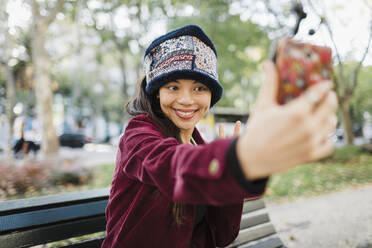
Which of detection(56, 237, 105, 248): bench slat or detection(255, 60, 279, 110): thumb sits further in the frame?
detection(56, 237, 105, 248): bench slat

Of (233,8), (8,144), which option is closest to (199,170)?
(8,144)

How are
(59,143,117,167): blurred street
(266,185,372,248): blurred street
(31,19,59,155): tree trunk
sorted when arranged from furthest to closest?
1. (31,19,59,155): tree trunk
2. (59,143,117,167): blurred street
3. (266,185,372,248): blurred street

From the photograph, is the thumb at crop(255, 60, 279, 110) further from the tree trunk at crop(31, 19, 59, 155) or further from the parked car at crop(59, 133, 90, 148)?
the parked car at crop(59, 133, 90, 148)

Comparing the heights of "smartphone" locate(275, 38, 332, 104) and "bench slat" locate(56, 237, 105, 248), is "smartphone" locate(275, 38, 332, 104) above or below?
above

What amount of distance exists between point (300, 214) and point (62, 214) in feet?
13.9

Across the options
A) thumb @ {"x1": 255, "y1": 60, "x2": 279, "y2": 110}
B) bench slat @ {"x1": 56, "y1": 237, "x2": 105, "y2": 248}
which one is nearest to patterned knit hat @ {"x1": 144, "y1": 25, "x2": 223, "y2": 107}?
thumb @ {"x1": 255, "y1": 60, "x2": 279, "y2": 110}

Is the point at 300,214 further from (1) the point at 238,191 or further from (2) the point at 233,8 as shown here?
(2) the point at 233,8

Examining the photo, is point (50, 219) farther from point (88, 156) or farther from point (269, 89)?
point (88, 156)

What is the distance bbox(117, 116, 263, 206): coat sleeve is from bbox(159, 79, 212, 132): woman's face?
375 mm

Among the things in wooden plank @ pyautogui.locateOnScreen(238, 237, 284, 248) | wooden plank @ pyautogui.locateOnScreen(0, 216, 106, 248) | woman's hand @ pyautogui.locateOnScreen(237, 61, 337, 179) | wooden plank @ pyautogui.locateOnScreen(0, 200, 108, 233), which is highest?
woman's hand @ pyautogui.locateOnScreen(237, 61, 337, 179)

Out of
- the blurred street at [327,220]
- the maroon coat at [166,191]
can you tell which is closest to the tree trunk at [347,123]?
the blurred street at [327,220]

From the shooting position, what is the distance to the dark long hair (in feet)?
4.87

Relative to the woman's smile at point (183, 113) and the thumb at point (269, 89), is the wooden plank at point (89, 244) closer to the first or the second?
the woman's smile at point (183, 113)

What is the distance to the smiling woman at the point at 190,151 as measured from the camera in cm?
68
